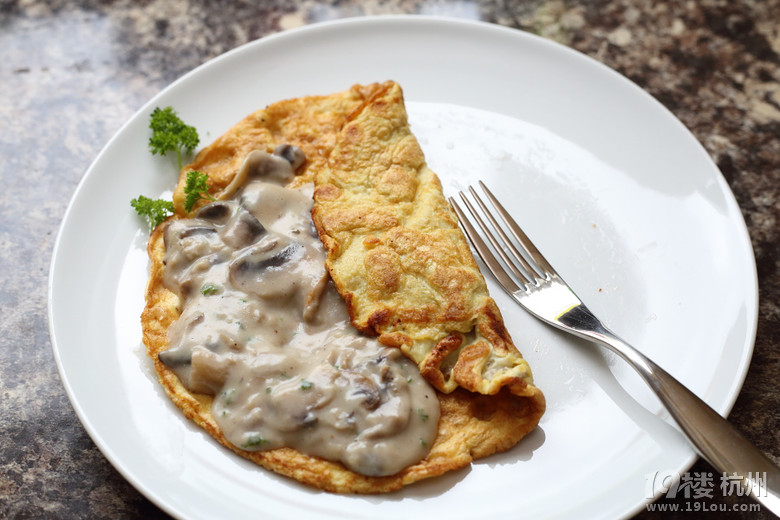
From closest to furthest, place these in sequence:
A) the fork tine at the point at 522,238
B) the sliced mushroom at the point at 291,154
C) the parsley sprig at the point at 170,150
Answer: the fork tine at the point at 522,238
the parsley sprig at the point at 170,150
the sliced mushroom at the point at 291,154

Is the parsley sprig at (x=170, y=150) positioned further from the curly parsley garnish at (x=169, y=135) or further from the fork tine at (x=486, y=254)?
the fork tine at (x=486, y=254)

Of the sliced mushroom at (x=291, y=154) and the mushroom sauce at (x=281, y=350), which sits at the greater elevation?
the sliced mushroom at (x=291, y=154)

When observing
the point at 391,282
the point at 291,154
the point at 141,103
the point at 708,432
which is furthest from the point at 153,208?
the point at 708,432

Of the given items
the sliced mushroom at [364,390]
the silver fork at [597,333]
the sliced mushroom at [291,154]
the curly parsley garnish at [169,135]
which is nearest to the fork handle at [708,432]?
the silver fork at [597,333]

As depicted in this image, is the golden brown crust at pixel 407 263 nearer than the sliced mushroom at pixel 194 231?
Yes

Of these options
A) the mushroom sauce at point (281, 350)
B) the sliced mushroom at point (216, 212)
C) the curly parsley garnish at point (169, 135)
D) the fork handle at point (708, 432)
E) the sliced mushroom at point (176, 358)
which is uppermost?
the fork handle at point (708, 432)

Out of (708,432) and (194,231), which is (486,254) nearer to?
(708,432)
